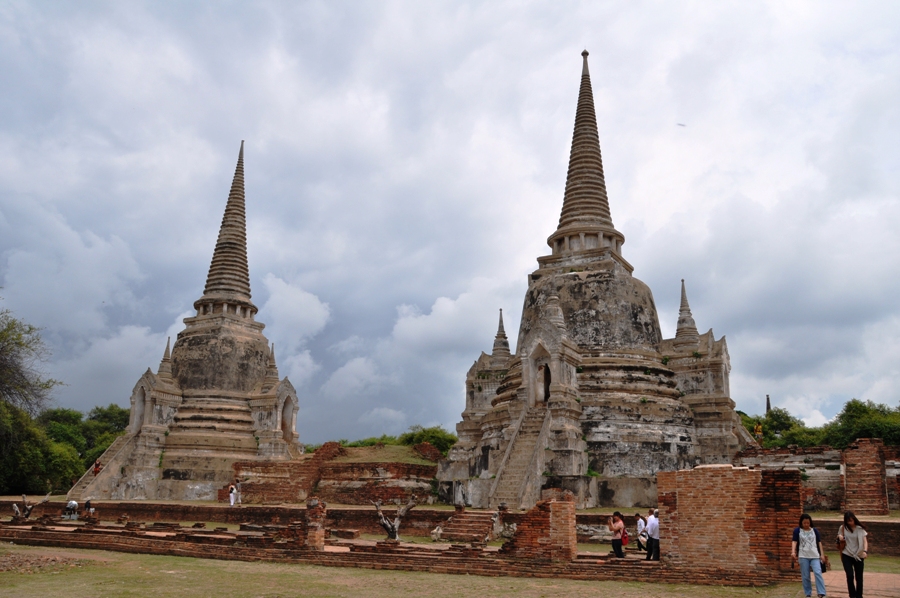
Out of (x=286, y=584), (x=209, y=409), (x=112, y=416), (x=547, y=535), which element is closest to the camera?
(x=286, y=584)

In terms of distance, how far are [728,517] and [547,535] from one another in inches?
144

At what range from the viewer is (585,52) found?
35375 mm

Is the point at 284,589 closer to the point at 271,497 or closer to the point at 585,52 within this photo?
the point at 271,497

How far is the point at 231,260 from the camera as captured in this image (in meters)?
39.4

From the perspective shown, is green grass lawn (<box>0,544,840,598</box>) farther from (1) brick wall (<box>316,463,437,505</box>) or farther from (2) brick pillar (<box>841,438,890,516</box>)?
(1) brick wall (<box>316,463,437,505</box>)

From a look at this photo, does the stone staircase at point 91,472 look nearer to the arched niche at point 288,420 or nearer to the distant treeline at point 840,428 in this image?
the arched niche at point 288,420

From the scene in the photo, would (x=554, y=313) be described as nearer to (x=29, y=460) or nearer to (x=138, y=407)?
(x=138, y=407)

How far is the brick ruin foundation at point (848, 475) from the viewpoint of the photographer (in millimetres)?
21109

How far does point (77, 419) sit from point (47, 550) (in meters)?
57.4

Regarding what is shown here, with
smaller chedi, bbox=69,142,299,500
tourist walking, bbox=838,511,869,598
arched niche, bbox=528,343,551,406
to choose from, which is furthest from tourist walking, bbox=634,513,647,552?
smaller chedi, bbox=69,142,299,500

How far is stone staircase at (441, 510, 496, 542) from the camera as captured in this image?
61.5 feet

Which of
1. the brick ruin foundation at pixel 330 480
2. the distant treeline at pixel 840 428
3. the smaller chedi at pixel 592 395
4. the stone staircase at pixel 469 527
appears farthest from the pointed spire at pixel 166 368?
the distant treeline at pixel 840 428

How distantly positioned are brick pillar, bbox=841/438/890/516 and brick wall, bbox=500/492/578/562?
10.8 meters

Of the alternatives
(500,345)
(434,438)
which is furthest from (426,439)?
(500,345)
